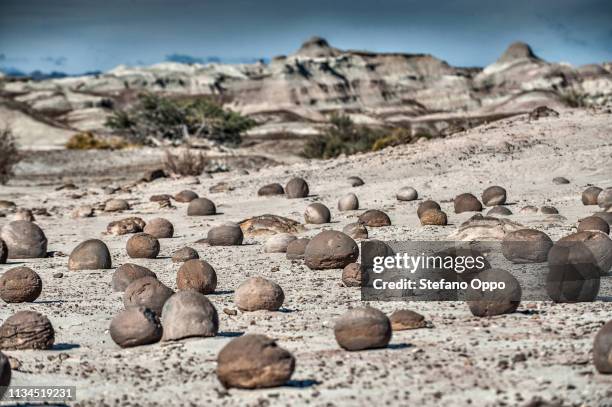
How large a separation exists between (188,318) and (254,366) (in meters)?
1.28

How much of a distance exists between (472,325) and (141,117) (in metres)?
35.8

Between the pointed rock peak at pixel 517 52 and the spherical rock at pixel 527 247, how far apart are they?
98.2 meters

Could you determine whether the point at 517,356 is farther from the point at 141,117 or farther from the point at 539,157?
the point at 141,117

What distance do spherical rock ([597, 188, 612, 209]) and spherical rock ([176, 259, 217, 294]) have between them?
6.20m

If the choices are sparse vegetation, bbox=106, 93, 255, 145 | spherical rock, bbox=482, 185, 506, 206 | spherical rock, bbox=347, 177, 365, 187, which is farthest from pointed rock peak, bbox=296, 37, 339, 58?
spherical rock, bbox=482, 185, 506, 206

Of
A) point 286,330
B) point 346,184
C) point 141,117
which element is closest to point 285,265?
point 286,330

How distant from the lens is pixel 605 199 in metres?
11.8

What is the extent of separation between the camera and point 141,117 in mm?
40219

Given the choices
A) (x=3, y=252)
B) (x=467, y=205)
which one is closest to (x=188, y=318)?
(x=3, y=252)

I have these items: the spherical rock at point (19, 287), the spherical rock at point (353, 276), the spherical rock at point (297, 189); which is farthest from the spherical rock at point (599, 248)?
the spherical rock at point (297, 189)

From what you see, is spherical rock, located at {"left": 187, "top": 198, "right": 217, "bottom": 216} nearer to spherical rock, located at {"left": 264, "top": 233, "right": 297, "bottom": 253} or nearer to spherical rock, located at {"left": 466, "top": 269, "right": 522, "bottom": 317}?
spherical rock, located at {"left": 264, "top": 233, "right": 297, "bottom": 253}

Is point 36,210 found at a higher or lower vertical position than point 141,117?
lower

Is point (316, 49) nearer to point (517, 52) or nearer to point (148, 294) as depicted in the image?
point (517, 52)

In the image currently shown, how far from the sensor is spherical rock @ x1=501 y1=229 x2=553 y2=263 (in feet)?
25.5
